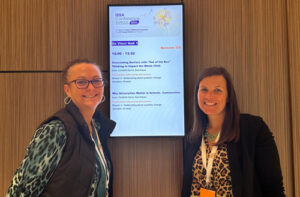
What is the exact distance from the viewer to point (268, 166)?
177cm

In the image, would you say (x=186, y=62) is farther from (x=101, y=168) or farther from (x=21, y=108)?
(x=21, y=108)

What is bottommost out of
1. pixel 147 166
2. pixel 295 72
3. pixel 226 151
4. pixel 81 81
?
pixel 147 166

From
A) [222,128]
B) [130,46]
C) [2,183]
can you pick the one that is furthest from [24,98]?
[222,128]

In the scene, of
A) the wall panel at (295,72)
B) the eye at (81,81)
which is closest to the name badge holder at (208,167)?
the wall panel at (295,72)

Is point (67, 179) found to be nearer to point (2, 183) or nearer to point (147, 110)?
point (147, 110)

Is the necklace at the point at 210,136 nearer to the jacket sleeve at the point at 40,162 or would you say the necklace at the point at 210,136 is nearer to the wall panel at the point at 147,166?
the wall panel at the point at 147,166

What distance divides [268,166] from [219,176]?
0.36 m

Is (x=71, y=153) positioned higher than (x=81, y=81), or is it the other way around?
(x=81, y=81)

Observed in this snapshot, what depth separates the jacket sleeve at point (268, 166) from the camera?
175 centimetres

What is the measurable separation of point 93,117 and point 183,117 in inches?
30.7

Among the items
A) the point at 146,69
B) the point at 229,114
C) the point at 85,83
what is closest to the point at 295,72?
the point at 229,114

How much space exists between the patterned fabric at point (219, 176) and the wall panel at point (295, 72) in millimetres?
889

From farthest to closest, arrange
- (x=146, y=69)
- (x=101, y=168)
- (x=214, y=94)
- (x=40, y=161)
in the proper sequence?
(x=146, y=69) < (x=214, y=94) < (x=101, y=168) < (x=40, y=161)

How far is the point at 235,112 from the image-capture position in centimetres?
183
